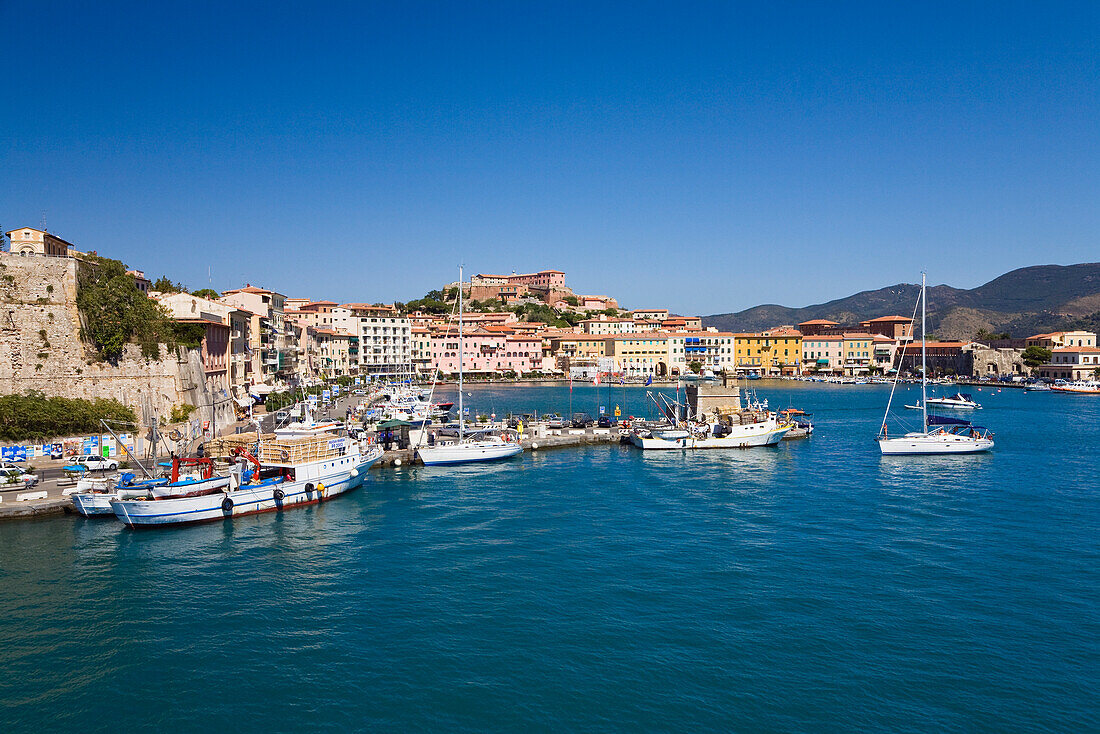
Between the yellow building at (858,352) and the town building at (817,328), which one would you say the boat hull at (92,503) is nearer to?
the yellow building at (858,352)

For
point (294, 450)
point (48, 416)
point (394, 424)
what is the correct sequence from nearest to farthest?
point (294, 450) → point (48, 416) → point (394, 424)

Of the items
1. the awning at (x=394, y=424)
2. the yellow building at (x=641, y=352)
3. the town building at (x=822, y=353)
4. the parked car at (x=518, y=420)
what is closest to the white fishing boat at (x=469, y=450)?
the awning at (x=394, y=424)

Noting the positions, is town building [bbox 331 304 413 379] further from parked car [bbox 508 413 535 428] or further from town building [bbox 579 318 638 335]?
parked car [bbox 508 413 535 428]

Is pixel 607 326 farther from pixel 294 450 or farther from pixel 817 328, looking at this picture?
pixel 294 450

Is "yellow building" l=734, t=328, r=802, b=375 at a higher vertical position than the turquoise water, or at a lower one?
higher

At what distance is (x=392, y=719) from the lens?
9.59 meters

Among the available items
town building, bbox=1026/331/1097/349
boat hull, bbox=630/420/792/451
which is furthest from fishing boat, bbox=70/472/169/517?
town building, bbox=1026/331/1097/349

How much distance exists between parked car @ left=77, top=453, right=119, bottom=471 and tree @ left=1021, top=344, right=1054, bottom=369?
9466 centimetres

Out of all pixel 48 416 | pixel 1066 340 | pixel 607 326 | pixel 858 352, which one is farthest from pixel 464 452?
pixel 1066 340

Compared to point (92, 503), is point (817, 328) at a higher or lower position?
higher

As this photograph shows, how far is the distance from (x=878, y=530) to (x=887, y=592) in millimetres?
5078

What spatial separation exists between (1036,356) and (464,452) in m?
82.8

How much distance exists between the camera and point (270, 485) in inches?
805

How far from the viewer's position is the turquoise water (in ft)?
32.2
